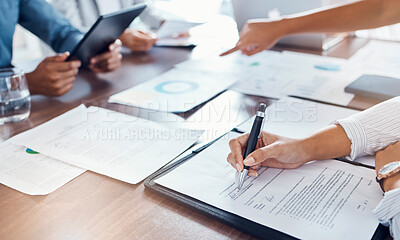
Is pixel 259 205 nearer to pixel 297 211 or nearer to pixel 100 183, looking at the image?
pixel 297 211

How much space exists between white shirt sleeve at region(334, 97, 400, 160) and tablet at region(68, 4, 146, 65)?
702mm

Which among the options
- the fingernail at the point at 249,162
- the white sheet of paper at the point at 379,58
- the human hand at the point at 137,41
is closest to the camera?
the fingernail at the point at 249,162

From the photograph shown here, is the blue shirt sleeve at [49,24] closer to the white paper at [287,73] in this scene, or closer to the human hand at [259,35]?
the white paper at [287,73]

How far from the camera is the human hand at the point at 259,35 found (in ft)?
3.95

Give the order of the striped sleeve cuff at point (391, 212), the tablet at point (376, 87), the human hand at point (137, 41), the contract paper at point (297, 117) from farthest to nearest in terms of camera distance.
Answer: the human hand at point (137, 41) → the tablet at point (376, 87) → the contract paper at point (297, 117) → the striped sleeve cuff at point (391, 212)

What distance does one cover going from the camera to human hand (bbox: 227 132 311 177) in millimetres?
624

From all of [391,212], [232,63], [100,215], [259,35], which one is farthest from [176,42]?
[391,212]

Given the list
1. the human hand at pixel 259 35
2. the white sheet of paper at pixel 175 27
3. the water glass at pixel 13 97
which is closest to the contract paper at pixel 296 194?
the water glass at pixel 13 97

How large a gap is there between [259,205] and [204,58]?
89 cm

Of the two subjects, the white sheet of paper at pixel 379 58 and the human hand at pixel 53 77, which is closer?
the human hand at pixel 53 77

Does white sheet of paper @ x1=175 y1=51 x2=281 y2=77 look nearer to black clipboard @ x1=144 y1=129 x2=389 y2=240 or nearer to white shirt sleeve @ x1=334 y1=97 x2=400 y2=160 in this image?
white shirt sleeve @ x1=334 y1=97 x2=400 y2=160

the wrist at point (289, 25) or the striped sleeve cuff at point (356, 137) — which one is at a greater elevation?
the wrist at point (289, 25)

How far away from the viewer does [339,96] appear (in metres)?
0.99

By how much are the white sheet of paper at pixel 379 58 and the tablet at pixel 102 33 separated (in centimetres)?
75
